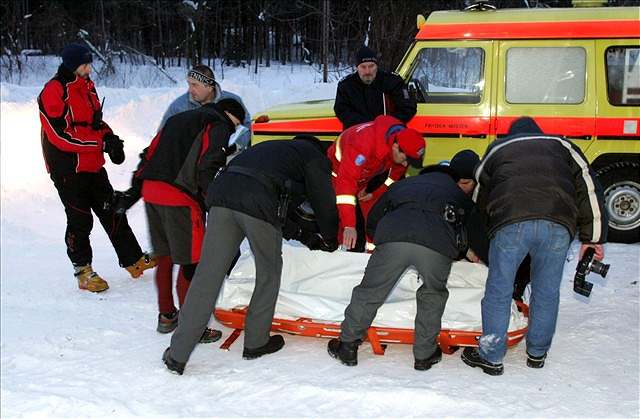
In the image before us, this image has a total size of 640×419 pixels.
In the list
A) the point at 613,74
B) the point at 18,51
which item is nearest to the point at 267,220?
the point at 613,74

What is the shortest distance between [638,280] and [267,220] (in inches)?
136

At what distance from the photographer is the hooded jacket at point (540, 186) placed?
356 cm

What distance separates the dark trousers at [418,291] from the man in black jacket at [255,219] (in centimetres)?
49

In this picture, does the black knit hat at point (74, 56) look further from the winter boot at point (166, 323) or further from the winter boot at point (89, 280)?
the winter boot at point (166, 323)

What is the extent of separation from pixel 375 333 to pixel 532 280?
1.00 m

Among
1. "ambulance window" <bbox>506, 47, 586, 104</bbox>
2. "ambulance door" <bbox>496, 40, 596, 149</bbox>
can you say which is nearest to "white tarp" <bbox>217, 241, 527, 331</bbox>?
"ambulance door" <bbox>496, 40, 596, 149</bbox>

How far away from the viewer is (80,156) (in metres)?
5.39

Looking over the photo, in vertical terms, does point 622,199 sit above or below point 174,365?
above

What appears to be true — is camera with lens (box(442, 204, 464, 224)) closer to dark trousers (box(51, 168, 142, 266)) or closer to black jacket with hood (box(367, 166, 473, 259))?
black jacket with hood (box(367, 166, 473, 259))

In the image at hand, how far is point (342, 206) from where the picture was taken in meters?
4.29

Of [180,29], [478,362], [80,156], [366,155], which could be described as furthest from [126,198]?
[180,29]

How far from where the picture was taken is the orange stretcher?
157 inches

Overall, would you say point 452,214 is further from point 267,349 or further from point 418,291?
point 267,349

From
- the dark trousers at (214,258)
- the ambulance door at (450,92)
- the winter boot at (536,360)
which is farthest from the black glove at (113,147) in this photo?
the winter boot at (536,360)
